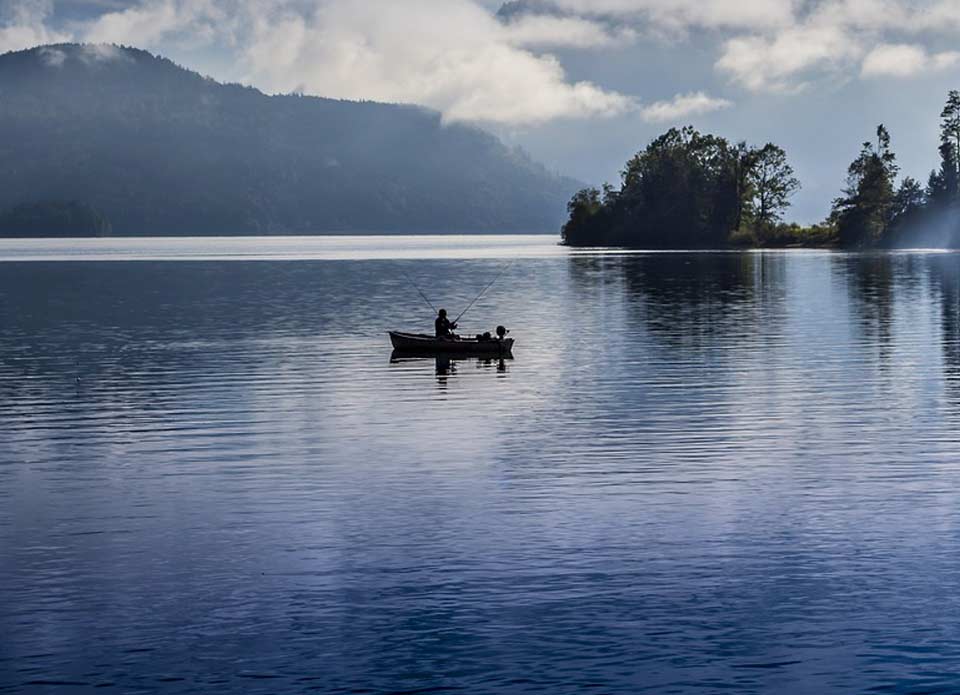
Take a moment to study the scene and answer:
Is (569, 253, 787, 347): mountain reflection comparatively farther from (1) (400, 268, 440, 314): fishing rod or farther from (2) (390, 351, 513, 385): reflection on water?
(1) (400, 268, 440, 314): fishing rod

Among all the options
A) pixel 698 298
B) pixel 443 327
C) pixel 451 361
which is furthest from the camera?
pixel 698 298

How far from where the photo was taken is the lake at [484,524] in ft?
76.9

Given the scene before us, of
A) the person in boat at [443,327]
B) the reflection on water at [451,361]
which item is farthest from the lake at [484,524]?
the person in boat at [443,327]

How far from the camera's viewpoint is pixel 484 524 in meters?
32.9

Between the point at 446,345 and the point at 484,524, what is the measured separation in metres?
43.9

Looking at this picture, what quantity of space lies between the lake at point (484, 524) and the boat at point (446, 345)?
1787 mm

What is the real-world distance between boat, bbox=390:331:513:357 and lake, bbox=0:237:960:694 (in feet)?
5.86

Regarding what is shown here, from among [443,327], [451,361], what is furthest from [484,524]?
[443,327]

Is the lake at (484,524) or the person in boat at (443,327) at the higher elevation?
the person in boat at (443,327)

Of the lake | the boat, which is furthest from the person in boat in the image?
the lake

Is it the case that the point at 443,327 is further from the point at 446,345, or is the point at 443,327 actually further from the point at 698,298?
the point at 698,298

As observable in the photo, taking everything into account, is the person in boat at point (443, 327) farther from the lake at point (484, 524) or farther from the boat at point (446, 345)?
the lake at point (484, 524)

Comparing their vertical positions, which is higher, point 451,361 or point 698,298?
point 698,298

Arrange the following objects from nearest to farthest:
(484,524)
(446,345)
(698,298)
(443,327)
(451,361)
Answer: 1. (484,524)
2. (451,361)
3. (446,345)
4. (443,327)
5. (698,298)
